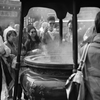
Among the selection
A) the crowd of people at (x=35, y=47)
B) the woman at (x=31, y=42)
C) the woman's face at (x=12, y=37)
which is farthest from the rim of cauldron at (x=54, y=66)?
the woman's face at (x=12, y=37)

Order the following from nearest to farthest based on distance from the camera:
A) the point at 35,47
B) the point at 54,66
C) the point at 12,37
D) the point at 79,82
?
the point at 79,82 < the point at 54,66 < the point at 12,37 < the point at 35,47

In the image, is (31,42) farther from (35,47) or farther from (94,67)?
(94,67)

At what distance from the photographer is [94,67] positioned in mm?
2582

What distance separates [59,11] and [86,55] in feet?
7.49

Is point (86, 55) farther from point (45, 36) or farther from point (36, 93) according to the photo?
point (45, 36)

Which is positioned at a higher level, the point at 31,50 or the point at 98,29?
the point at 98,29

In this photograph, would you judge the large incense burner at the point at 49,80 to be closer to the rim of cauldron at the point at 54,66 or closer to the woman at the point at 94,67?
the rim of cauldron at the point at 54,66

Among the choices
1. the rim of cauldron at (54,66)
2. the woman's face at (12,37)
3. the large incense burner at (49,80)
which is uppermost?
the woman's face at (12,37)

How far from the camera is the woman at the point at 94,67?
2.55 metres

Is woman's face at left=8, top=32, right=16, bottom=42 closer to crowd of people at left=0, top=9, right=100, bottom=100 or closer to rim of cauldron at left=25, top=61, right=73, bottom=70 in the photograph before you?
crowd of people at left=0, top=9, right=100, bottom=100

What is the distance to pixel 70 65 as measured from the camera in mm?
3256

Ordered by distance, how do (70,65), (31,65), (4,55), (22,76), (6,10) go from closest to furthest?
(70,65) < (31,65) < (22,76) < (4,55) < (6,10)

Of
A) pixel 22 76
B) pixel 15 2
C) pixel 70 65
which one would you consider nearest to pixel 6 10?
pixel 15 2

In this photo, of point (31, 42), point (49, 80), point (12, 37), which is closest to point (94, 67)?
point (49, 80)
